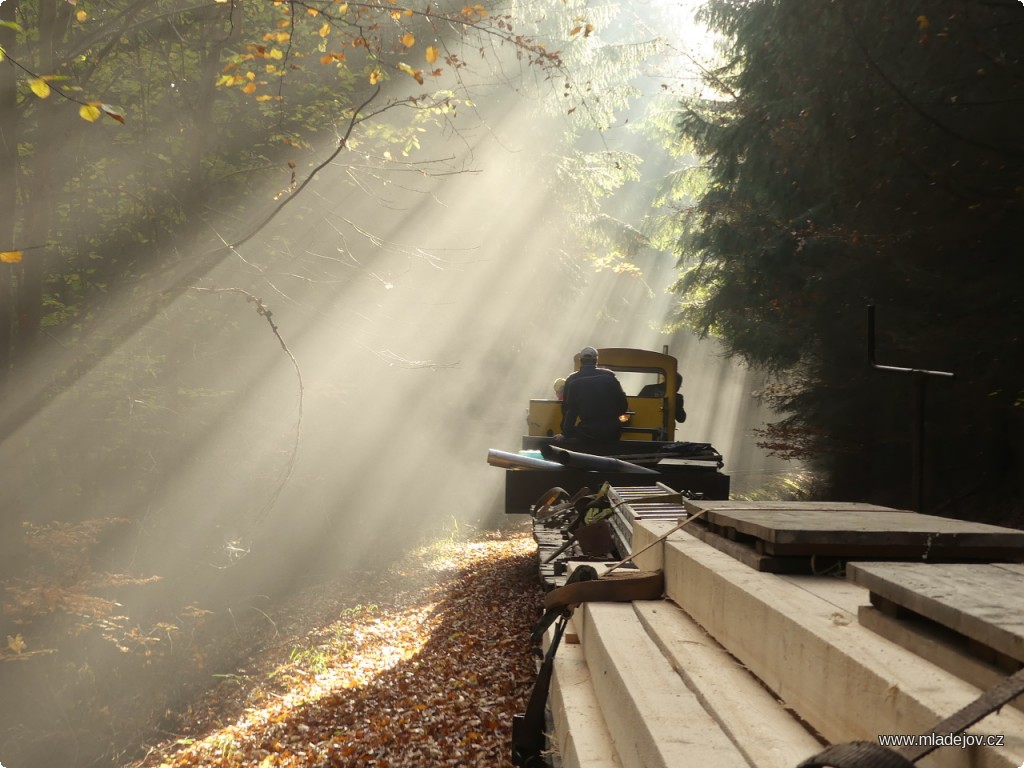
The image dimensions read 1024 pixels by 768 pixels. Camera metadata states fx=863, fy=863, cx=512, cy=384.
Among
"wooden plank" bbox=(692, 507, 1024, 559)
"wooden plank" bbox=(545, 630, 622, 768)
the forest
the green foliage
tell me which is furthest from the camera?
the forest

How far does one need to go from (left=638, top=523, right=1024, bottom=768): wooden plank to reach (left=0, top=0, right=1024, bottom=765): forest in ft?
7.98

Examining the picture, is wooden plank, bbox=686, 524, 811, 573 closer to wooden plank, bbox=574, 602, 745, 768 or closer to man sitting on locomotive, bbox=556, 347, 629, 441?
wooden plank, bbox=574, 602, 745, 768

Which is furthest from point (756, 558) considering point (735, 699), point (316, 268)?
point (316, 268)

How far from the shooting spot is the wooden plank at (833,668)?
4.62 ft

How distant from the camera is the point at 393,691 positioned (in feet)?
20.1

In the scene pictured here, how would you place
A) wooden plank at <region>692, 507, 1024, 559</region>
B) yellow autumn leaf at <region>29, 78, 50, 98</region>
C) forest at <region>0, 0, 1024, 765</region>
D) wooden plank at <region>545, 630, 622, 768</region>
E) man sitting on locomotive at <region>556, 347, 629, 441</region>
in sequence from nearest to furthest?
wooden plank at <region>692, 507, 1024, 559</region>, wooden plank at <region>545, 630, 622, 768</region>, yellow autumn leaf at <region>29, 78, 50, 98</region>, forest at <region>0, 0, 1024, 765</region>, man sitting on locomotive at <region>556, 347, 629, 441</region>

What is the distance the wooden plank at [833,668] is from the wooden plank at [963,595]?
100 mm

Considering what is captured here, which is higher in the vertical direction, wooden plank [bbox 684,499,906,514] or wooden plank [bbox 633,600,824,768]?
wooden plank [bbox 684,499,906,514]

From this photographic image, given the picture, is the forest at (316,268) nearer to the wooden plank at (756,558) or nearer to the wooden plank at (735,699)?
the wooden plank at (756,558)

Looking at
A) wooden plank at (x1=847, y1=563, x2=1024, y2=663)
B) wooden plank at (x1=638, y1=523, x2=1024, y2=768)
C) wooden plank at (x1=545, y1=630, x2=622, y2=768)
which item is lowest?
wooden plank at (x1=545, y1=630, x2=622, y2=768)

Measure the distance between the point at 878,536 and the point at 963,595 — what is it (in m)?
0.86

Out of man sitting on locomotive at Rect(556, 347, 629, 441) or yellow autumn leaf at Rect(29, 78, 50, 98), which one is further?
man sitting on locomotive at Rect(556, 347, 629, 441)

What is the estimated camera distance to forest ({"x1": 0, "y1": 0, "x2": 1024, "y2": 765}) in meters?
8.45

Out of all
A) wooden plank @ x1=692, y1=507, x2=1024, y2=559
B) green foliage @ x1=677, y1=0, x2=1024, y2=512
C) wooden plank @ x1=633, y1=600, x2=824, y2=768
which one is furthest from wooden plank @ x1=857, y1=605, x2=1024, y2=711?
green foliage @ x1=677, y1=0, x2=1024, y2=512
